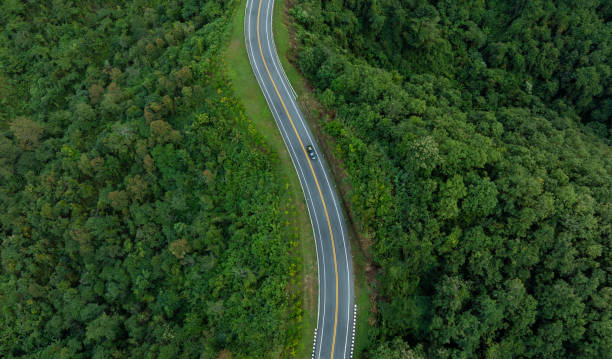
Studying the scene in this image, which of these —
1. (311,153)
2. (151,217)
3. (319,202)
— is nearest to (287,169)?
(311,153)

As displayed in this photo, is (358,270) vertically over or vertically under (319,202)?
under

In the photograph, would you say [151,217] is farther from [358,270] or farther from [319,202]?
[358,270]

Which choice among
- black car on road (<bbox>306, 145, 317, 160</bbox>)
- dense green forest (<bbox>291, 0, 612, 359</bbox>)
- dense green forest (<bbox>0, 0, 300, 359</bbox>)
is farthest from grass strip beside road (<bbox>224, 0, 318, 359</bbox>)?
dense green forest (<bbox>291, 0, 612, 359</bbox>)

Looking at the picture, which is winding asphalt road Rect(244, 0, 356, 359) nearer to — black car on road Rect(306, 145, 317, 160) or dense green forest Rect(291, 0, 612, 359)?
black car on road Rect(306, 145, 317, 160)

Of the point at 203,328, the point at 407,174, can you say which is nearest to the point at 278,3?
the point at 407,174

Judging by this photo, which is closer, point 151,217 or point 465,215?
point 465,215

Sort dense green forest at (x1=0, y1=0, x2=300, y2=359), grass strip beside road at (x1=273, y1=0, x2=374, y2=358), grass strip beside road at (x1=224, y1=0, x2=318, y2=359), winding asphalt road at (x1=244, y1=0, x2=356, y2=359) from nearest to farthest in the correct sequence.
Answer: grass strip beside road at (x1=273, y1=0, x2=374, y2=358), winding asphalt road at (x1=244, y1=0, x2=356, y2=359), grass strip beside road at (x1=224, y1=0, x2=318, y2=359), dense green forest at (x1=0, y1=0, x2=300, y2=359)

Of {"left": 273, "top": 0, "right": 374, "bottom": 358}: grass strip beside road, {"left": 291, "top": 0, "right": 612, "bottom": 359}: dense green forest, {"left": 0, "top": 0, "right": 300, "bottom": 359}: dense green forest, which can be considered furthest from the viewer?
{"left": 0, "top": 0, "right": 300, "bottom": 359}: dense green forest
